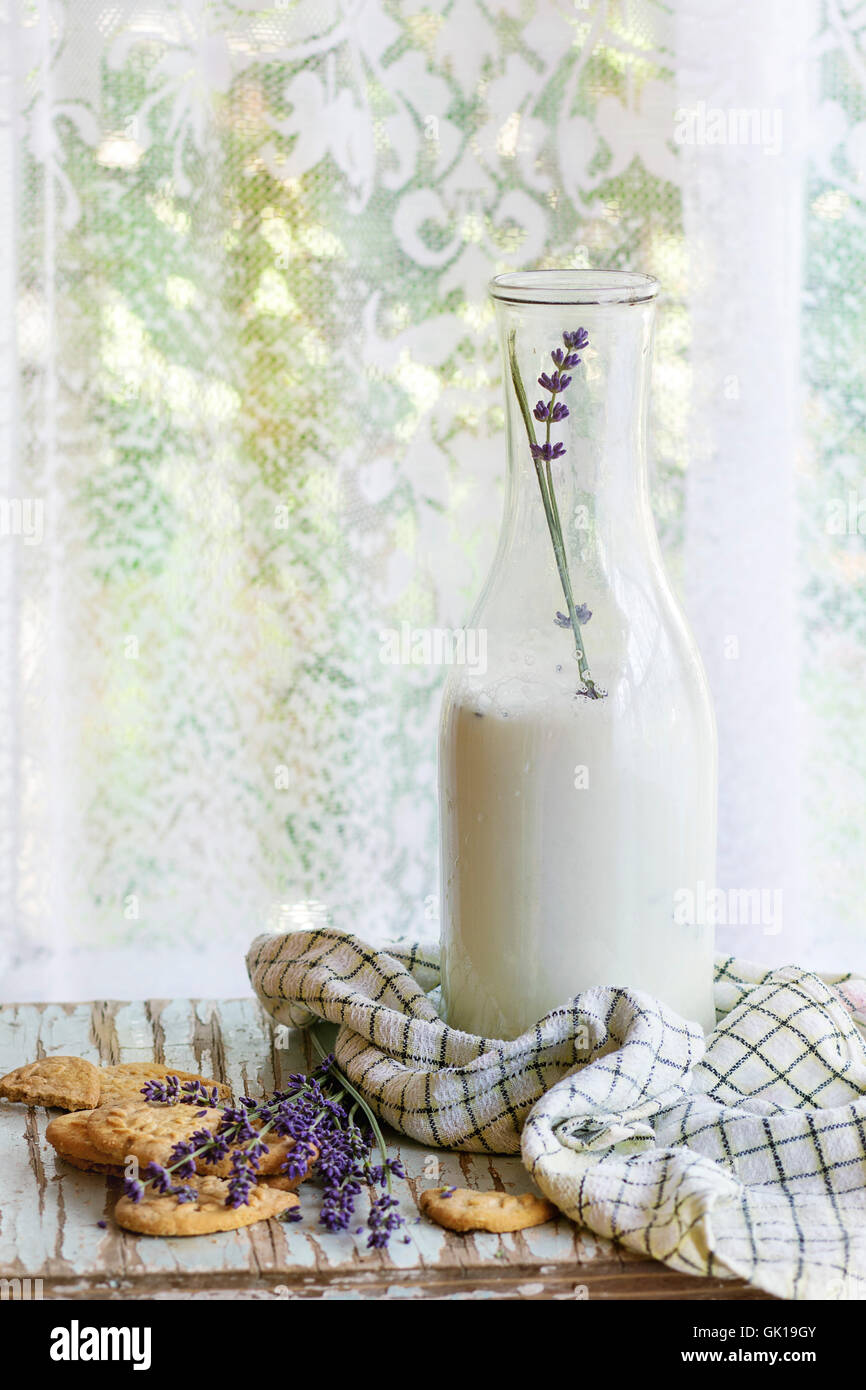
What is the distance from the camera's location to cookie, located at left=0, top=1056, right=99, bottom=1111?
30.4 inches

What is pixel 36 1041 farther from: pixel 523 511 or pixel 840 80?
pixel 840 80

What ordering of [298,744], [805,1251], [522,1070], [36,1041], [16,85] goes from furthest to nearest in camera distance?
[298,744], [16,85], [36,1041], [522,1070], [805,1251]

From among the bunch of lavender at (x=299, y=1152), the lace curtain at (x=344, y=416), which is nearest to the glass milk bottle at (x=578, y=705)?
the bunch of lavender at (x=299, y=1152)

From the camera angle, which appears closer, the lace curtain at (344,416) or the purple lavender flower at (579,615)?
the purple lavender flower at (579,615)

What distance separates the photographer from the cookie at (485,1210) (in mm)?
657

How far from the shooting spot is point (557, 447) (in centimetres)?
73

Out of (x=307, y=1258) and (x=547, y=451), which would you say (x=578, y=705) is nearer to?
(x=547, y=451)

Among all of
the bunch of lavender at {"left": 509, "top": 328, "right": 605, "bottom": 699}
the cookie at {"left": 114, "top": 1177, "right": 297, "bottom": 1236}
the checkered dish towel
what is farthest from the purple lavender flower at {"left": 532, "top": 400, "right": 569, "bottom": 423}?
the cookie at {"left": 114, "top": 1177, "right": 297, "bottom": 1236}

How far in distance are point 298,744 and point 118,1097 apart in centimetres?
47

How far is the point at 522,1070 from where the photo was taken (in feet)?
2.40

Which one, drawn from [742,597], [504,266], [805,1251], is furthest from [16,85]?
[805,1251]

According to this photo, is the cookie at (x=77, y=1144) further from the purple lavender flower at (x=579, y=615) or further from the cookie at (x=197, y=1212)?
the purple lavender flower at (x=579, y=615)

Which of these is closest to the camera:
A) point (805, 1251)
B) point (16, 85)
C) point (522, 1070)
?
point (805, 1251)

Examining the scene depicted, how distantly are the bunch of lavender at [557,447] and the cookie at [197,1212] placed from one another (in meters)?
0.29
